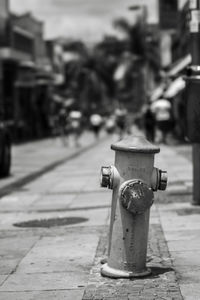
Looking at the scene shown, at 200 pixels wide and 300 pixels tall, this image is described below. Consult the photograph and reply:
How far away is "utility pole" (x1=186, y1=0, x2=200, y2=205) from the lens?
9297 mm

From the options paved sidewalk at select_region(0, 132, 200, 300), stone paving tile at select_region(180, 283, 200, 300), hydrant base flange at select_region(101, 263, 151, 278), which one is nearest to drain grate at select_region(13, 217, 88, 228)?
paved sidewalk at select_region(0, 132, 200, 300)

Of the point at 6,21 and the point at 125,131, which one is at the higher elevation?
the point at 6,21

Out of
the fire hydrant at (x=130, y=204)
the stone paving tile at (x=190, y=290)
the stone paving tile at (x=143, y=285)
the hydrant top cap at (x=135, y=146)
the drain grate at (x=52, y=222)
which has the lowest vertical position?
the drain grate at (x=52, y=222)

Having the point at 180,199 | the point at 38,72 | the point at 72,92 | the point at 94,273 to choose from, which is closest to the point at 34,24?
the point at 38,72

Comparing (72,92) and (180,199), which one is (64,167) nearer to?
(180,199)

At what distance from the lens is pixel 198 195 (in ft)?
33.9

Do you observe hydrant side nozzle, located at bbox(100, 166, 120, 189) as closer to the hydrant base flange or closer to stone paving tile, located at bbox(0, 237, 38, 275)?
the hydrant base flange

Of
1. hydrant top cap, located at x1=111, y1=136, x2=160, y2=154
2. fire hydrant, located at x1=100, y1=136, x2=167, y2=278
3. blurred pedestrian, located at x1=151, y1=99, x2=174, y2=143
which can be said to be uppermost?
hydrant top cap, located at x1=111, y1=136, x2=160, y2=154

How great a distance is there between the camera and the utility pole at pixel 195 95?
930cm

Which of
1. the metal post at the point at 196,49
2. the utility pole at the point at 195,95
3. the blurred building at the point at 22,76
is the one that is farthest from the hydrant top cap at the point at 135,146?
the blurred building at the point at 22,76

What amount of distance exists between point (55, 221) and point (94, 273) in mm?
3394

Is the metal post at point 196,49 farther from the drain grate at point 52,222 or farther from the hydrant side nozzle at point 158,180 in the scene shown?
the hydrant side nozzle at point 158,180

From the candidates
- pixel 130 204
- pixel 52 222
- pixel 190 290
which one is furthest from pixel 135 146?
pixel 52 222

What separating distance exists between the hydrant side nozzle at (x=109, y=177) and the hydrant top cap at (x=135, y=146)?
19cm
